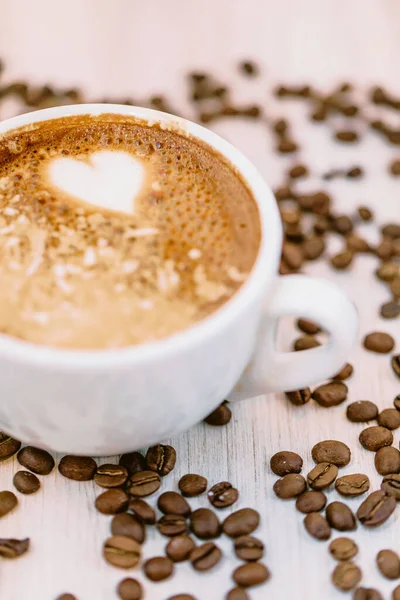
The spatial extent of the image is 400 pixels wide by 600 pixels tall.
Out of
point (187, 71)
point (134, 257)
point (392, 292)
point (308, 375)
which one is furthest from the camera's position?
point (187, 71)

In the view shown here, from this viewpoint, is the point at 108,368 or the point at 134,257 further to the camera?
the point at 134,257

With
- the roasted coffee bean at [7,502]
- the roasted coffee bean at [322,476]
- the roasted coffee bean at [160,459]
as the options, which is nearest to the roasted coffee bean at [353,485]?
the roasted coffee bean at [322,476]

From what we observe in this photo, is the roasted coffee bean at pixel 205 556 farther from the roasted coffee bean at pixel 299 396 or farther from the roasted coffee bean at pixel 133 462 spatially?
the roasted coffee bean at pixel 299 396

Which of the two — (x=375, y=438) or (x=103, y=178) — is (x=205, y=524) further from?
(x=103, y=178)

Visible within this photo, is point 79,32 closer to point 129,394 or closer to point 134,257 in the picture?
point 134,257

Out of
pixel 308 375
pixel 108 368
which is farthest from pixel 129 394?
pixel 308 375

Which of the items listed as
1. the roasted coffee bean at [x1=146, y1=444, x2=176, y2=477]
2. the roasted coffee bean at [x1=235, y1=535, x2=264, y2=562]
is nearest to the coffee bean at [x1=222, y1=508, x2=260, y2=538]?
the roasted coffee bean at [x1=235, y1=535, x2=264, y2=562]

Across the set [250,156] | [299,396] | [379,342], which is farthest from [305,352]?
[250,156]
